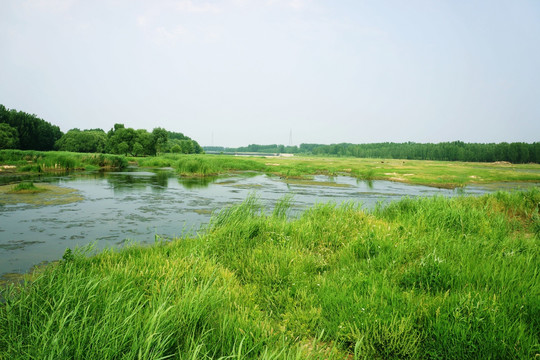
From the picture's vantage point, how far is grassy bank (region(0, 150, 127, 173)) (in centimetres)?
3200

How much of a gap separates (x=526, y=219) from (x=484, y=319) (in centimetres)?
1011

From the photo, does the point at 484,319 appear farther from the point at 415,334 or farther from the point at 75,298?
the point at 75,298

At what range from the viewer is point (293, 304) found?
4.52 m

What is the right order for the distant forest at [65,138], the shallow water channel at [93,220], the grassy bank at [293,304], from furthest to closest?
the distant forest at [65,138], the shallow water channel at [93,220], the grassy bank at [293,304]

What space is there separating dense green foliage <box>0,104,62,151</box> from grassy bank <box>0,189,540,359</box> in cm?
6644

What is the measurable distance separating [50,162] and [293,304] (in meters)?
39.7

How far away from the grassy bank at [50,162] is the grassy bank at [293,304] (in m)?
34.0

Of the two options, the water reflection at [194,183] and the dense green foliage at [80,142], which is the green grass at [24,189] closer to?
the water reflection at [194,183]

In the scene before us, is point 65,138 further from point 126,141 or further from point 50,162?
point 50,162

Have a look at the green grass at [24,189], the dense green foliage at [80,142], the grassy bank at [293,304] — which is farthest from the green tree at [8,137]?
the grassy bank at [293,304]

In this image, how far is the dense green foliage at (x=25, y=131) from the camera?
55.6 meters

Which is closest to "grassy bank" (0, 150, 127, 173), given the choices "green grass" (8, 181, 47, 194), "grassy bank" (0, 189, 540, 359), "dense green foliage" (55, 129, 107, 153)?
"green grass" (8, 181, 47, 194)

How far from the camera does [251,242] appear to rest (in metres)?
7.27

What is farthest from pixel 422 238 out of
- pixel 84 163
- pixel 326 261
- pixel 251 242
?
pixel 84 163
